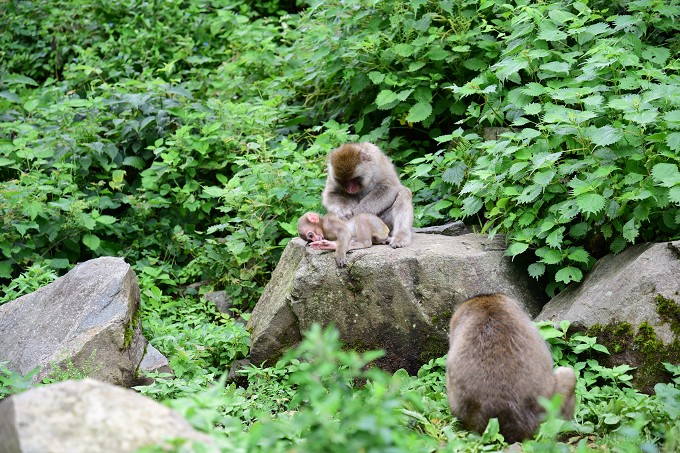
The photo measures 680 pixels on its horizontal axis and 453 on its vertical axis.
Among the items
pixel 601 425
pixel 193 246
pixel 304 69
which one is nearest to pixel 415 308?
pixel 601 425

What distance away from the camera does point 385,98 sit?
909 centimetres

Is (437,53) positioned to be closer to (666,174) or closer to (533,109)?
(533,109)

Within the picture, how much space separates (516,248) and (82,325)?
3584mm

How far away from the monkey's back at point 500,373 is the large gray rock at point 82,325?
9.87 feet

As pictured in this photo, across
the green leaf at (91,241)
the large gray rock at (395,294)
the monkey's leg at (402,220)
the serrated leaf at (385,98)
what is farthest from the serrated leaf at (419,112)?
the green leaf at (91,241)

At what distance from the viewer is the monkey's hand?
22.9ft

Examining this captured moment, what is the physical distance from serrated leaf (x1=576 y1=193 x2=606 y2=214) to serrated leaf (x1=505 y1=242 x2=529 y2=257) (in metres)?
0.56

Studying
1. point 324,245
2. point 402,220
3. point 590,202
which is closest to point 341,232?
point 324,245

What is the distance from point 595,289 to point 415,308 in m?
1.36

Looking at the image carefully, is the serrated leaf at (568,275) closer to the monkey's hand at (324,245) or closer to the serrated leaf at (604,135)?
the serrated leaf at (604,135)

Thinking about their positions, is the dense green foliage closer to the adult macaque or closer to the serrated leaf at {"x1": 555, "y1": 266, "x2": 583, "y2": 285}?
the serrated leaf at {"x1": 555, "y1": 266, "x2": 583, "y2": 285}

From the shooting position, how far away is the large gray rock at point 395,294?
663 cm

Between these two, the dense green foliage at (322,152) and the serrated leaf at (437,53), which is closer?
the dense green foliage at (322,152)

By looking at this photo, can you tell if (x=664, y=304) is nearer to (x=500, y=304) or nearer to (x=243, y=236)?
(x=500, y=304)
